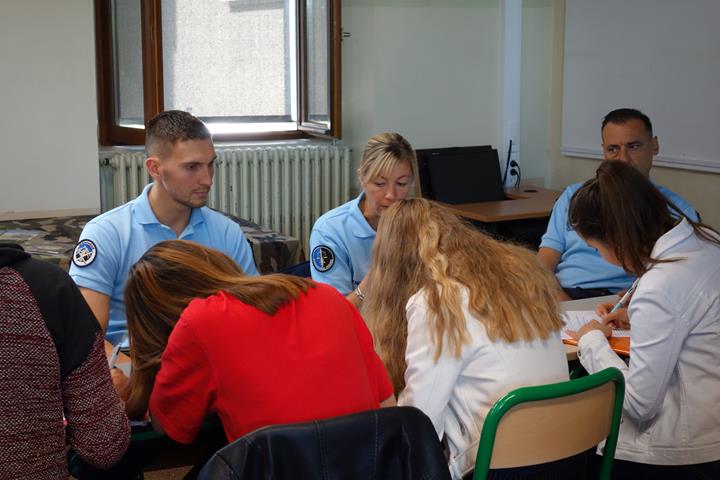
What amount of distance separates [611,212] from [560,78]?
3711 millimetres

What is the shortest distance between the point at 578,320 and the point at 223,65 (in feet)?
11.7

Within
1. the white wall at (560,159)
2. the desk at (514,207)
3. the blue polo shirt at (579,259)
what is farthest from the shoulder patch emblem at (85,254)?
the white wall at (560,159)

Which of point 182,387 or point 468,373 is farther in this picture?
point 468,373

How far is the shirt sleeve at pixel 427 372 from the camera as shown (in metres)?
1.87

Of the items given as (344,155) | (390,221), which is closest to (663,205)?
(390,221)

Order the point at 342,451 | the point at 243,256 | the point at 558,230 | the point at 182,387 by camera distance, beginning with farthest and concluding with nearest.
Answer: the point at 558,230 < the point at 243,256 < the point at 182,387 < the point at 342,451

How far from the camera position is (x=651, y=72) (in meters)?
4.94

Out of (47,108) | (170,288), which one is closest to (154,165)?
(170,288)


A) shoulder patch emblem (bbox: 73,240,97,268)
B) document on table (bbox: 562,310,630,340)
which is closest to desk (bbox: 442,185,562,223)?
document on table (bbox: 562,310,630,340)

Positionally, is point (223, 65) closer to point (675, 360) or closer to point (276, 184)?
point (276, 184)

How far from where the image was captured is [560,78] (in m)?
5.79

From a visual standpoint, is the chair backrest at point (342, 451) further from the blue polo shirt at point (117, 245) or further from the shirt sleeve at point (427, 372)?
the blue polo shirt at point (117, 245)

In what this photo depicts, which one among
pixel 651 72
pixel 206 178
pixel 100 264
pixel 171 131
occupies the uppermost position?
pixel 651 72

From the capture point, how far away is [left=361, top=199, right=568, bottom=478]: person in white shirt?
6.13 feet
